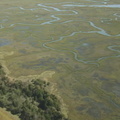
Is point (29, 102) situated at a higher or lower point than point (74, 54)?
higher

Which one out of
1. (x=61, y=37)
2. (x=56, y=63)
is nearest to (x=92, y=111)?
(x=56, y=63)

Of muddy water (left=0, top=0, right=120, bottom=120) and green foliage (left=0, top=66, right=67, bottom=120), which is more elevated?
green foliage (left=0, top=66, right=67, bottom=120)

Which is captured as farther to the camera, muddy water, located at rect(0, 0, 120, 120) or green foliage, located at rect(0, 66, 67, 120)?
muddy water, located at rect(0, 0, 120, 120)

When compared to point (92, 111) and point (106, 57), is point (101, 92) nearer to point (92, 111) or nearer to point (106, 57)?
point (92, 111)

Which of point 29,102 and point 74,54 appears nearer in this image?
point 29,102

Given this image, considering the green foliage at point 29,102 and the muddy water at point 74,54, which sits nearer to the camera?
the green foliage at point 29,102

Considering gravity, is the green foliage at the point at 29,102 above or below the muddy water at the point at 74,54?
above
